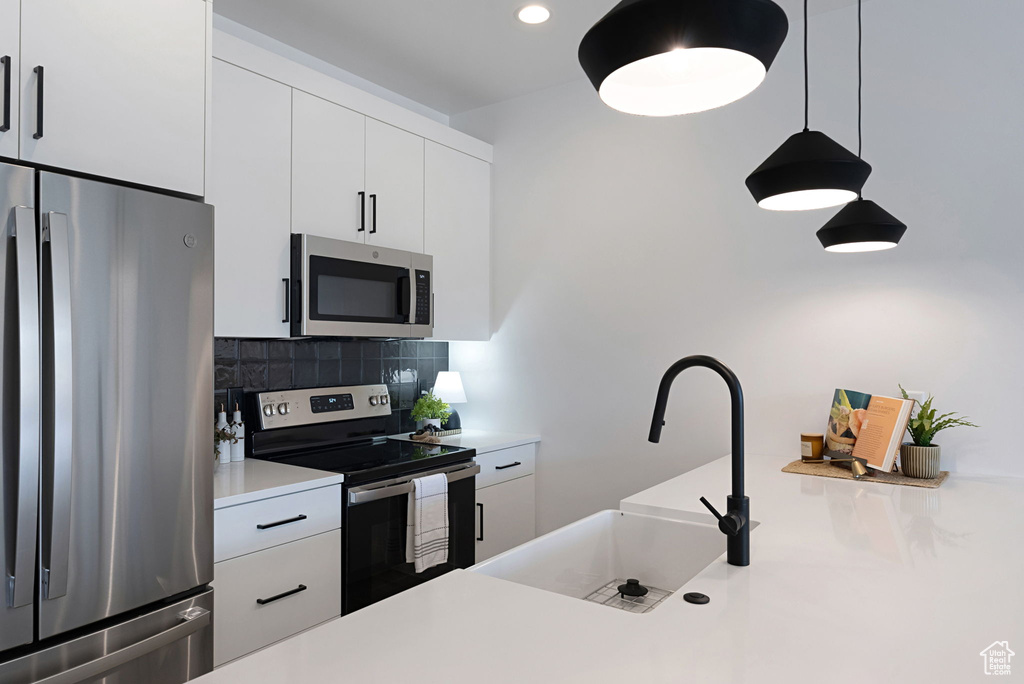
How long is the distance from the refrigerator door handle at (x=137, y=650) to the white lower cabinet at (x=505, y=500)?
1.36 meters

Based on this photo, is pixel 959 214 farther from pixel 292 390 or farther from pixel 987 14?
pixel 292 390

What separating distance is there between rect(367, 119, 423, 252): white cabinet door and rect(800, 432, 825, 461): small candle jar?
1837mm

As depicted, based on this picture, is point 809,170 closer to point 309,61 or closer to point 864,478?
point 864,478

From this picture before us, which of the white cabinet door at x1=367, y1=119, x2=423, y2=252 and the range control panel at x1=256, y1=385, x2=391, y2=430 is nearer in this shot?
the range control panel at x1=256, y1=385, x2=391, y2=430

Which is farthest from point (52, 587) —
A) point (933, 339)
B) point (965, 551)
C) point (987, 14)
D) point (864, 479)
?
point (987, 14)

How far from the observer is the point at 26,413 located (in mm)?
1330

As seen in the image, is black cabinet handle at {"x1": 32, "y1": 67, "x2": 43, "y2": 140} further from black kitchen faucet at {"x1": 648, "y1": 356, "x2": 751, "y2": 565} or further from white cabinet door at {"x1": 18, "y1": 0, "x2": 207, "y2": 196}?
black kitchen faucet at {"x1": 648, "y1": 356, "x2": 751, "y2": 565}

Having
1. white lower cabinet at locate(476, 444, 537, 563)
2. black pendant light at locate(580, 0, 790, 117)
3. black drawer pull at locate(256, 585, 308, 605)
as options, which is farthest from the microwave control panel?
black pendant light at locate(580, 0, 790, 117)

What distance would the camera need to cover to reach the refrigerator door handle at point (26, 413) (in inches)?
51.9

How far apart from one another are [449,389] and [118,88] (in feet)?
6.64

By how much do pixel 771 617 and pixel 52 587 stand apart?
4.72 feet

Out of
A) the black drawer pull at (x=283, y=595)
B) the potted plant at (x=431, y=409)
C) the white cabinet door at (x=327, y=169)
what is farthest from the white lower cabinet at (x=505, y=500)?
the white cabinet door at (x=327, y=169)

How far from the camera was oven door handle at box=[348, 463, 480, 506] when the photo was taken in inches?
88.3

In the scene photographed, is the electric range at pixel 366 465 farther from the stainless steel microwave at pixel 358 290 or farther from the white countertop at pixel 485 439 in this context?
the stainless steel microwave at pixel 358 290
